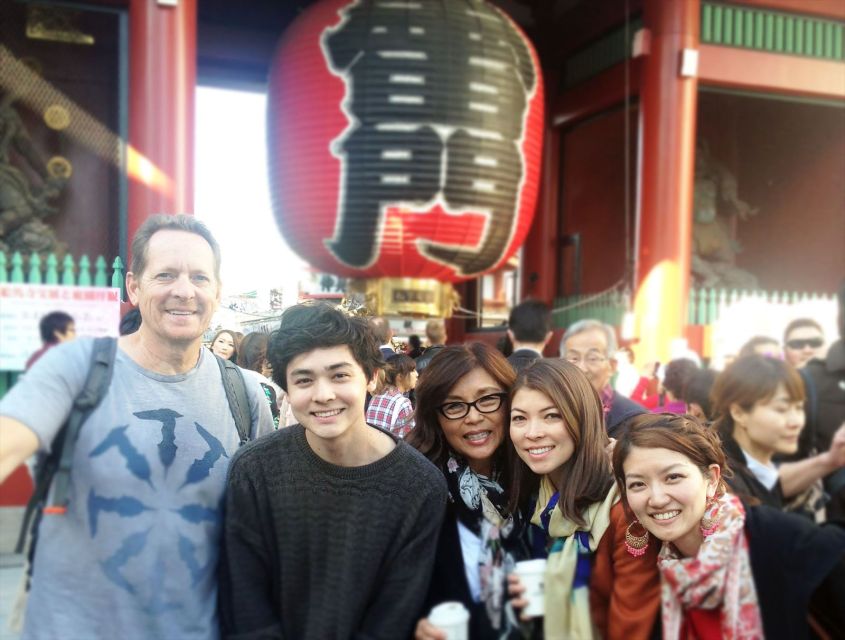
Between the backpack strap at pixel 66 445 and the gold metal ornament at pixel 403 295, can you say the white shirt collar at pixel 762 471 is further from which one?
the gold metal ornament at pixel 403 295

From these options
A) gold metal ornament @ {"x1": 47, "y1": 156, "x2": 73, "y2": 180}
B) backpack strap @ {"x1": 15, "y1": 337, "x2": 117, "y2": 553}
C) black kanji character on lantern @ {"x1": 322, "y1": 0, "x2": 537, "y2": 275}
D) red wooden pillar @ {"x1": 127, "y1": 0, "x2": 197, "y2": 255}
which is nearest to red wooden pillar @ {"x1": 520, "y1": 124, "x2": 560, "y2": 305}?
black kanji character on lantern @ {"x1": 322, "y1": 0, "x2": 537, "y2": 275}

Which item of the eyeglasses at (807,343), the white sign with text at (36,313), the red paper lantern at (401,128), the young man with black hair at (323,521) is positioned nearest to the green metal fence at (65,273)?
the white sign with text at (36,313)

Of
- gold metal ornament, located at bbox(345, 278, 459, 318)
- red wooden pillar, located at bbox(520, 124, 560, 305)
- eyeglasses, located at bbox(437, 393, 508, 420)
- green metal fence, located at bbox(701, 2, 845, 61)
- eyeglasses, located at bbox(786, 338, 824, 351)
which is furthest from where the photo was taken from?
red wooden pillar, located at bbox(520, 124, 560, 305)

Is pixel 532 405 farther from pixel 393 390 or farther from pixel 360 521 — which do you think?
pixel 393 390

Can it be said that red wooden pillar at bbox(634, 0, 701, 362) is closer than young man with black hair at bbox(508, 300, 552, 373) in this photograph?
No

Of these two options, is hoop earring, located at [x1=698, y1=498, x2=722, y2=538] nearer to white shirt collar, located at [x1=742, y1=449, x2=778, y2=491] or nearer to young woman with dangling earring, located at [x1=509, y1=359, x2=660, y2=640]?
young woman with dangling earring, located at [x1=509, y1=359, x2=660, y2=640]

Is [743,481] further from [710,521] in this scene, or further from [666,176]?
[666,176]

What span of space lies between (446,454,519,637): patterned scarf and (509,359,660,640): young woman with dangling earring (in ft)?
0.14

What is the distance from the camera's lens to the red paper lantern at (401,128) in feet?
16.8

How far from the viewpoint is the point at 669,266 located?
6977 millimetres

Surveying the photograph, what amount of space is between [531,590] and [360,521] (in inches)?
14.9

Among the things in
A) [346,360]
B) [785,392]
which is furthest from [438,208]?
[346,360]

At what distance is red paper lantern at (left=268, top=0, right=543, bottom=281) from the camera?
201 inches

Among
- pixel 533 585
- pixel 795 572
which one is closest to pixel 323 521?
pixel 533 585
